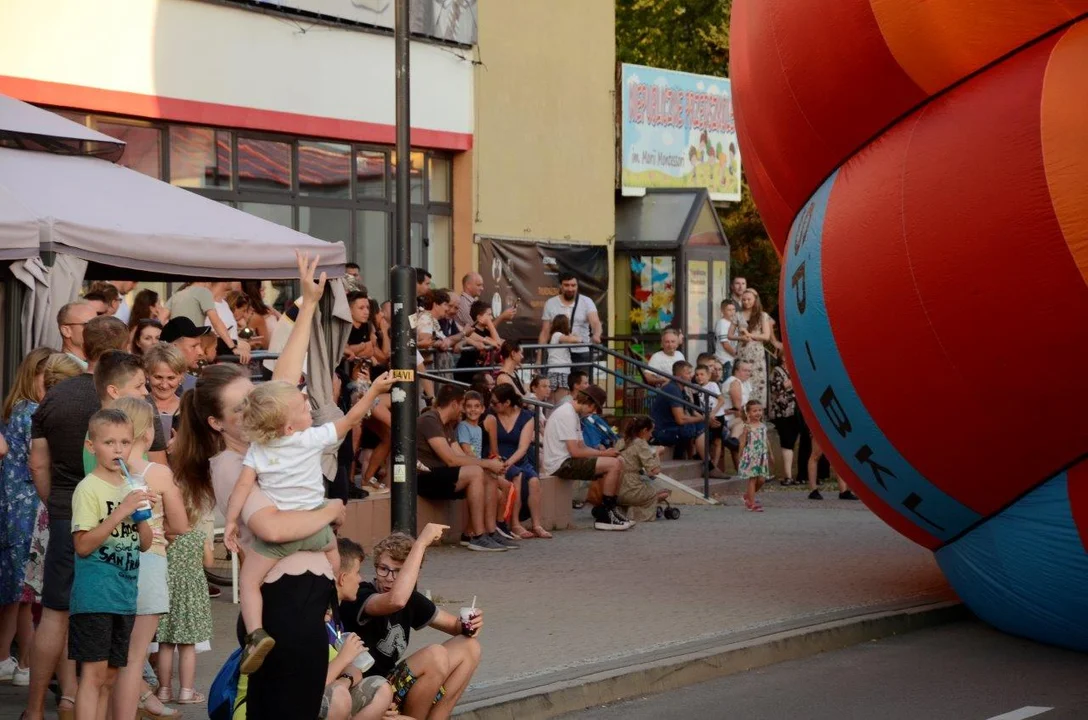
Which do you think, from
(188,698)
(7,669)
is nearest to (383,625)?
(188,698)

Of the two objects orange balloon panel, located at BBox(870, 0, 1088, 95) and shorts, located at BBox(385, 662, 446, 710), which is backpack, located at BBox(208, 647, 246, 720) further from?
orange balloon panel, located at BBox(870, 0, 1088, 95)

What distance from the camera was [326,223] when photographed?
20844mm

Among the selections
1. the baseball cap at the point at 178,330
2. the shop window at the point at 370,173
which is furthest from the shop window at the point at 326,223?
the baseball cap at the point at 178,330

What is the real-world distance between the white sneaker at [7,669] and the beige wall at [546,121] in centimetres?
1454

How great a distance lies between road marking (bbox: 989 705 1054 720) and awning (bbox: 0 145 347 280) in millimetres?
5206

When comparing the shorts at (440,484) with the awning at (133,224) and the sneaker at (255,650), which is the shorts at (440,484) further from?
the sneaker at (255,650)

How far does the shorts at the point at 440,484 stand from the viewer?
14.3 meters

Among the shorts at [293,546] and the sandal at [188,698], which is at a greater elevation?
the shorts at [293,546]

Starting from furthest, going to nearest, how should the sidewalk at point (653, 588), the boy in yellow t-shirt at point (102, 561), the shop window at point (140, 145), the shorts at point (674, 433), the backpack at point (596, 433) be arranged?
the shorts at point (674, 433), the shop window at point (140, 145), the backpack at point (596, 433), the sidewalk at point (653, 588), the boy in yellow t-shirt at point (102, 561)

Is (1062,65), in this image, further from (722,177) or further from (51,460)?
(722,177)

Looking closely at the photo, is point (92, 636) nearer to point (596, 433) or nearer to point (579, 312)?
point (596, 433)

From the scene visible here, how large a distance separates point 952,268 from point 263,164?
40.3 feet

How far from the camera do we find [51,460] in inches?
303

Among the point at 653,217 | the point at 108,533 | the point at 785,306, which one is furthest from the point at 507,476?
the point at 653,217
